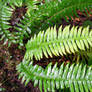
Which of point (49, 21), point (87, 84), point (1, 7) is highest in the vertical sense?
point (1, 7)

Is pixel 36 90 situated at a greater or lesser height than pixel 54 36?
lesser

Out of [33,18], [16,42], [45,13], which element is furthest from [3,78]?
[45,13]

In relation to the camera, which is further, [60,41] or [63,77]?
[60,41]

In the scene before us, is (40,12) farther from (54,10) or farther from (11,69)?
(11,69)

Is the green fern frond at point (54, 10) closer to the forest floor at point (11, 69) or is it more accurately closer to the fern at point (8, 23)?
the fern at point (8, 23)

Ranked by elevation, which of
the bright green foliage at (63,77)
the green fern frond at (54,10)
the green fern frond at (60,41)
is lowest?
the bright green foliage at (63,77)

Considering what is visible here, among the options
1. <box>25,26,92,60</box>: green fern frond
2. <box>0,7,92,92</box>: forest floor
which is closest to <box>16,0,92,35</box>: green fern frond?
<box>25,26,92,60</box>: green fern frond

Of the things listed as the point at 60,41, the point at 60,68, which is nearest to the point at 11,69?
the point at 60,68

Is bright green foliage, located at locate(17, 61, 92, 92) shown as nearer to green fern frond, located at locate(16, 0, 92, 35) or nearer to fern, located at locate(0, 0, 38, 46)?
fern, located at locate(0, 0, 38, 46)

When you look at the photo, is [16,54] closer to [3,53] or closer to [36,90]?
[3,53]

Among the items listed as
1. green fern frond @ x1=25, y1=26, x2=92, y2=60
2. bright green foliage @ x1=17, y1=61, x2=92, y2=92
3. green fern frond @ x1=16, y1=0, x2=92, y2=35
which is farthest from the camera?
green fern frond @ x1=16, y1=0, x2=92, y2=35

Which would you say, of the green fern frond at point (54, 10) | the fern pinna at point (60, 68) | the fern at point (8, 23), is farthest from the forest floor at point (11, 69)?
the green fern frond at point (54, 10)
